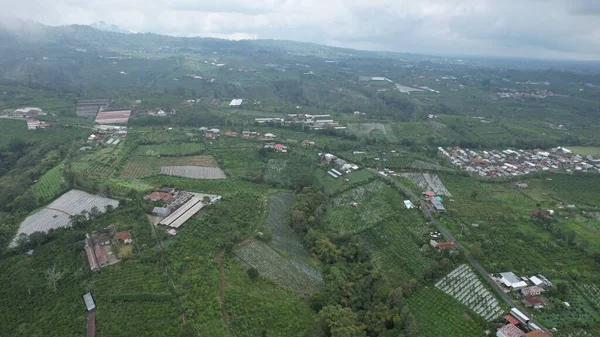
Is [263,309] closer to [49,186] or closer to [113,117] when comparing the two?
[49,186]

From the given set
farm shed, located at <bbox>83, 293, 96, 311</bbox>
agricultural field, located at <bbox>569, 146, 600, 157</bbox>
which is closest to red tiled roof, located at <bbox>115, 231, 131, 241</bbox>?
farm shed, located at <bbox>83, 293, 96, 311</bbox>

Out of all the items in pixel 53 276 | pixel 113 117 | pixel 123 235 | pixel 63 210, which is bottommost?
pixel 63 210

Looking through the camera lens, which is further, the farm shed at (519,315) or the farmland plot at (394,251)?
the farmland plot at (394,251)

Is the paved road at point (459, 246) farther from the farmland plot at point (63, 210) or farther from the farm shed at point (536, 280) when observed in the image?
the farmland plot at point (63, 210)

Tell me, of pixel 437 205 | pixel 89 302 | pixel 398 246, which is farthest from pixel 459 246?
pixel 89 302

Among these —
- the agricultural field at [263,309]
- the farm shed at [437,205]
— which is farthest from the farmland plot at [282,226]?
the farm shed at [437,205]

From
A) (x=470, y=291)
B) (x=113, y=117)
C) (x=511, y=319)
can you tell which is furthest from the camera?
(x=113, y=117)
